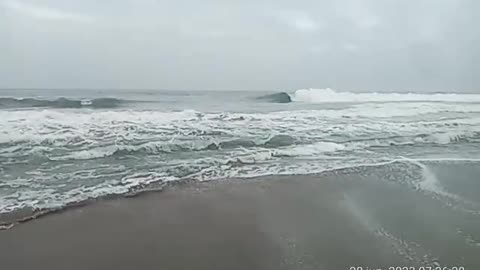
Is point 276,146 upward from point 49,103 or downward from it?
upward

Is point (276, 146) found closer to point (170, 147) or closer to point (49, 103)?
point (170, 147)

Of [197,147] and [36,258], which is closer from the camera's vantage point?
[36,258]

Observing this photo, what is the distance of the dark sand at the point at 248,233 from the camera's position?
3473 mm

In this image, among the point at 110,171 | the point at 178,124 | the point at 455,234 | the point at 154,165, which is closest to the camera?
the point at 455,234

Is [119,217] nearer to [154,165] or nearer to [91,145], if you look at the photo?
[154,165]

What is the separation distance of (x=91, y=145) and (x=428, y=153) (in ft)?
27.0

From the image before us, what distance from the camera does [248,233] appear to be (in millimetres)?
4176

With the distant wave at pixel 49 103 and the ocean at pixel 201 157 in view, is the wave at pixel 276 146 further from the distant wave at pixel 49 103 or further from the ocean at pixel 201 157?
Answer: the distant wave at pixel 49 103

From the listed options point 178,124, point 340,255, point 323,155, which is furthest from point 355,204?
point 178,124

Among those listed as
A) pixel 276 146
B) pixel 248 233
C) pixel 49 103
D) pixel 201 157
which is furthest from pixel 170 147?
pixel 49 103

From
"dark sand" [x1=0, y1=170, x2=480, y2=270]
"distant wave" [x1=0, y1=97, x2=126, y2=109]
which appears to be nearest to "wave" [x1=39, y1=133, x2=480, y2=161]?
"dark sand" [x1=0, y1=170, x2=480, y2=270]

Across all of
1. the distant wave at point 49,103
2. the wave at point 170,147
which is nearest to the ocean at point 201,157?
the wave at point 170,147

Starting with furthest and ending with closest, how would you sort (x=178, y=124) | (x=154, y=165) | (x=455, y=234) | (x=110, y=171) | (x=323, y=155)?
1. (x=178, y=124)
2. (x=323, y=155)
3. (x=154, y=165)
4. (x=110, y=171)
5. (x=455, y=234)

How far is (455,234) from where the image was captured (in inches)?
157
